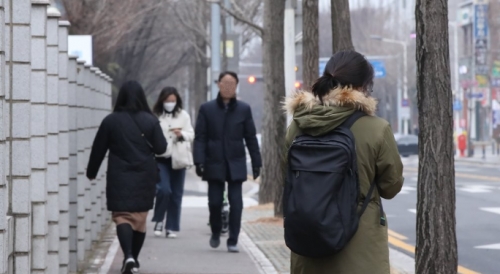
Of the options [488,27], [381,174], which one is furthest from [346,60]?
[488,27]

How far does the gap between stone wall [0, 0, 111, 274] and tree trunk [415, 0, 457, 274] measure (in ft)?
7.82

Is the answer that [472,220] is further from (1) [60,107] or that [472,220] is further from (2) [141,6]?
(2) [141,6]

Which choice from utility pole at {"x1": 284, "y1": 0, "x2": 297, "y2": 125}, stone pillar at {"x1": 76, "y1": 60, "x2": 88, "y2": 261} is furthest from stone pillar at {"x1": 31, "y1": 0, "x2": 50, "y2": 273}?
utility pole at {"x1": 284, "y1": 0, "x2": 297, "y2": 125}

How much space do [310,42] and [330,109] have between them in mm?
9143

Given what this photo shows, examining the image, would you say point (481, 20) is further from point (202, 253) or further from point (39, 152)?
point (39, 152)

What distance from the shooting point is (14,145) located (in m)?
6.77

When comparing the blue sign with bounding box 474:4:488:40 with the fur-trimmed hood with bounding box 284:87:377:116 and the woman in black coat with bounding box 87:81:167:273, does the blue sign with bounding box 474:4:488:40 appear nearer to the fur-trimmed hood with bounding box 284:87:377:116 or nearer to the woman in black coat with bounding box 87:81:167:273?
the woman in black coat with bounding box 87:81:167:273

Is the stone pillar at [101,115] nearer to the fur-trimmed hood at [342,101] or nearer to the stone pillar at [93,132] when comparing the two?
the stone pillar at [93,132]

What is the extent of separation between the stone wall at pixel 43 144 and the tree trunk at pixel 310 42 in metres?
2.61

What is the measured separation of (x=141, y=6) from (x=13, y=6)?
2473 cm

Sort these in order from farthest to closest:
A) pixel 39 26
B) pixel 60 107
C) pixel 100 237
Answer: pixel 100 237 < pixel 60 107 < pixel 39 26

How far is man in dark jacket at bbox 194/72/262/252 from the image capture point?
1110cm

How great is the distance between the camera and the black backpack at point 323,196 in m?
4.73

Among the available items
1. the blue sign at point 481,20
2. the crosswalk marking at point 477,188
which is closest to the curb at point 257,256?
the crosswalk marking at point 477,188
